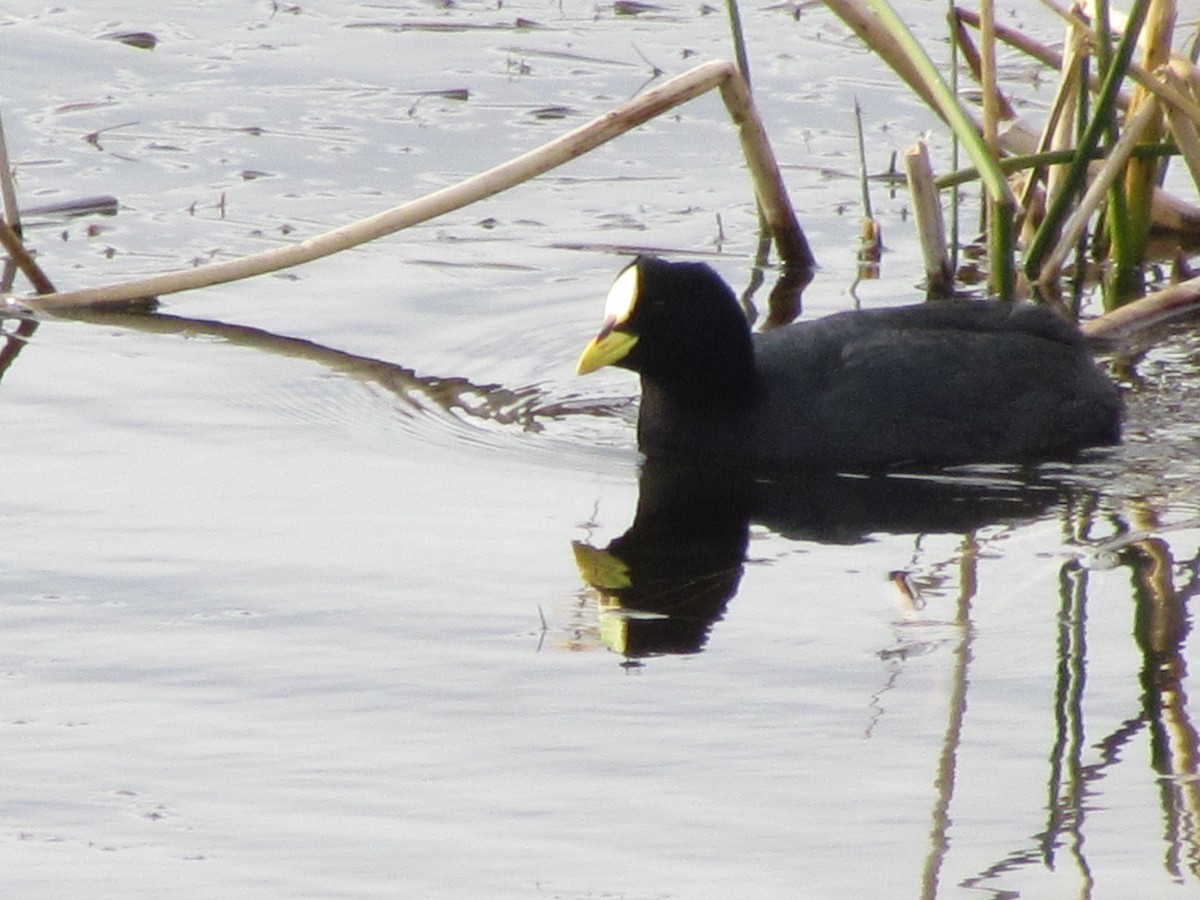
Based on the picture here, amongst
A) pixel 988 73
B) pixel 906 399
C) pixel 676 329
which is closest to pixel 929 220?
pixel 988 73

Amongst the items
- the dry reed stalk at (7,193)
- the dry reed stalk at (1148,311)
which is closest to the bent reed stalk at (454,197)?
the dry reed stalk at (7,193)

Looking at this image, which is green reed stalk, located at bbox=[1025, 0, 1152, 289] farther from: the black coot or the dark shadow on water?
the dark shadow on water

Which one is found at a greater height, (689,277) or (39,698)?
(689,277)

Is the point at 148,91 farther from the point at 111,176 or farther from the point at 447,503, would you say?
the point at 447,503

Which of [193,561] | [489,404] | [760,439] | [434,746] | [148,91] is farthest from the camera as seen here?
[148,91]

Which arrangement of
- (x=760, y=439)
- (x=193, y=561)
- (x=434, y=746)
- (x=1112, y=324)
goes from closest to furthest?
(x=434, y=746), (x=193, y=561), (x=760, y=439), (x=1112, y=324)

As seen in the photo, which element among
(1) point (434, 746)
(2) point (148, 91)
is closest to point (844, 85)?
(2) point (148, 91)

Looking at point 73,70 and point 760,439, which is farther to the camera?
point 73,70

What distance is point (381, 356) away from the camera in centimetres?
695

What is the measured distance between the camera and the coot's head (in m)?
6.15

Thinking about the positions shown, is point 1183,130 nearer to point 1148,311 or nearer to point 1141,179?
point 1141,179

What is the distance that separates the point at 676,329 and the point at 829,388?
0.41 m

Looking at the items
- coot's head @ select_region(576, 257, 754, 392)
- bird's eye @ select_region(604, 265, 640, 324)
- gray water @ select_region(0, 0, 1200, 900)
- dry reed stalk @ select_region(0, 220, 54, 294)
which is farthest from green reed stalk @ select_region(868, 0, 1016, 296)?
dry reed stalk @ select_region(0, 220, 54, 294)

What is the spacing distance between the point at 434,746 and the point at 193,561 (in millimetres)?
1167
